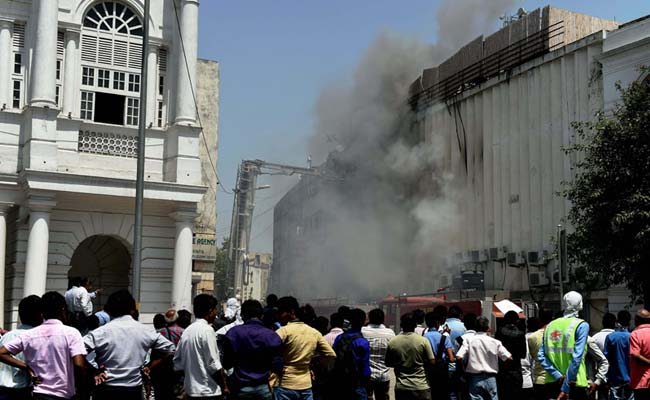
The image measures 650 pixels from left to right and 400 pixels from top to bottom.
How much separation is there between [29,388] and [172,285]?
1492 centimetres

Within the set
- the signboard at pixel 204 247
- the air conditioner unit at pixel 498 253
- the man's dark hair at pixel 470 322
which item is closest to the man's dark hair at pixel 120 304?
the man's dark hair at pixel 470 322

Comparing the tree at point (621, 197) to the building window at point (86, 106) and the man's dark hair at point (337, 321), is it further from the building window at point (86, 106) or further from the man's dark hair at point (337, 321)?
the building window at point (86, 106)

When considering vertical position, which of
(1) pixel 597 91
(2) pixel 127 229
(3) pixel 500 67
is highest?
(3) pixel 500 67

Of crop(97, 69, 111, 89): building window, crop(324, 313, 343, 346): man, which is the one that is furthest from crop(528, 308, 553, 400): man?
crop(97, 69, 111, 89): building window

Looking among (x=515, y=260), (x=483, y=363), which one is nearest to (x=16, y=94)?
(x=483, y=363)

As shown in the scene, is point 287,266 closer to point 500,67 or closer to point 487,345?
point 500,67

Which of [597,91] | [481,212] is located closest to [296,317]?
[597,91]

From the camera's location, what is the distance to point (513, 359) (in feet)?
31.0

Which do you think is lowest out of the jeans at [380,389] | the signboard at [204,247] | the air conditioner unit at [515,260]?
the jeans at [380,389]

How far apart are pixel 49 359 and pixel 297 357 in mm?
2508

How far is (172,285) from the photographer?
21.4m

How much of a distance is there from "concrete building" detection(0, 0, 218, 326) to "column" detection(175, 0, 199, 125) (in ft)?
0.09

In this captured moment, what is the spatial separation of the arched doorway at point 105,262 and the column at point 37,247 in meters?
4.14

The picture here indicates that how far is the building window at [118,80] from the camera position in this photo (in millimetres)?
21781
